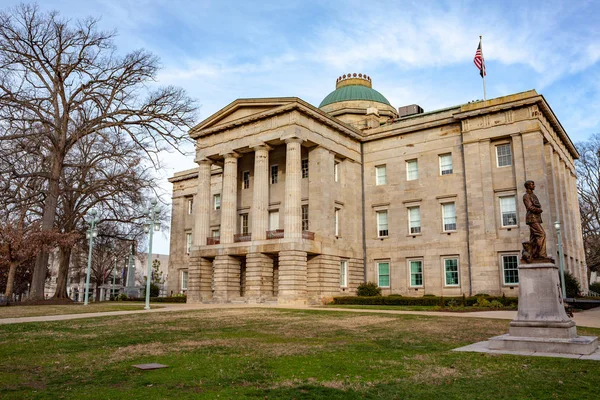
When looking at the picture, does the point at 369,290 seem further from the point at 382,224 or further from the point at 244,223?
the point at 244,223

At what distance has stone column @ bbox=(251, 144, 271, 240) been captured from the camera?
39062mm

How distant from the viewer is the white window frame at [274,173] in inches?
1747

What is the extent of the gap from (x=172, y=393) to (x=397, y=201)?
36.1 m

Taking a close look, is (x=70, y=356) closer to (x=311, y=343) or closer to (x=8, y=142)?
(x=311, y=343)

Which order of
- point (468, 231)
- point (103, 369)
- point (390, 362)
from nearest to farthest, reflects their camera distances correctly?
point (103, 369) < point (390, 362) < point (468, 231)

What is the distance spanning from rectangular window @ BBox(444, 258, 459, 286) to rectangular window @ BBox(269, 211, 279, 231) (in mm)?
14423

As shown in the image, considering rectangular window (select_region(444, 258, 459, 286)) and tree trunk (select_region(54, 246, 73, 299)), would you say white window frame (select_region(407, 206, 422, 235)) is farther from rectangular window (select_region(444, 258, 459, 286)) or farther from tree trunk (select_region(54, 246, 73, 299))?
tree trunk (select_region(54, 246, 73, 299))

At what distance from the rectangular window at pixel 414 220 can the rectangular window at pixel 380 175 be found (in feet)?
12.0

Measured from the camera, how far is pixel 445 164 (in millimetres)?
40438

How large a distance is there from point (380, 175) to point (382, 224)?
4.44m

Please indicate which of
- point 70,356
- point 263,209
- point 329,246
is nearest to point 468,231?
point 329,246

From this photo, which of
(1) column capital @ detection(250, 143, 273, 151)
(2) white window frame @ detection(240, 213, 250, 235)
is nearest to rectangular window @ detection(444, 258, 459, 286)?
(1) column capital @ detection(250, 143, 273, 151)

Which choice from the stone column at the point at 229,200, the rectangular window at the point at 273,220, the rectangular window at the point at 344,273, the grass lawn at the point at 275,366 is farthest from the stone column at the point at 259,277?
the grass lawn at the point at 275,366

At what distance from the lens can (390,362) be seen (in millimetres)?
10586
